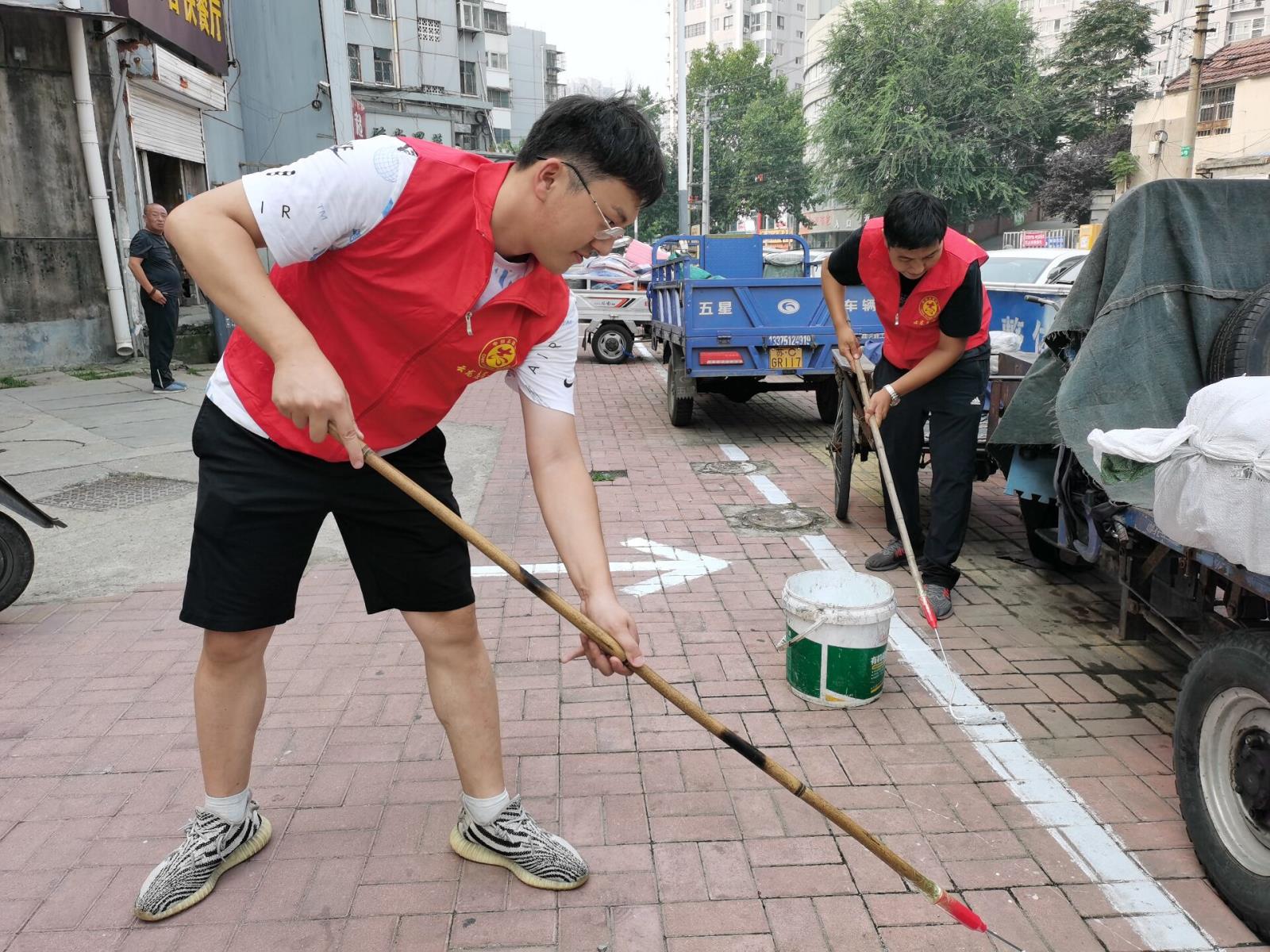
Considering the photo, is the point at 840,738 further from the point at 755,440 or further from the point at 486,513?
the point at 755,440

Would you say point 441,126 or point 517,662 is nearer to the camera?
point 517,662

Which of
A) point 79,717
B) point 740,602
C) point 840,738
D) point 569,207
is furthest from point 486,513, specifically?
point 569,207

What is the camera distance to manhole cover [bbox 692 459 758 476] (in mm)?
7328

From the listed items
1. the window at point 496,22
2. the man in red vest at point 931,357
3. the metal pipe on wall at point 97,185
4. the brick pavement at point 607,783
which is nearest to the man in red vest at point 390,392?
Result: the brick pavement at point 607,783

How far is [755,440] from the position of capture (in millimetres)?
8633

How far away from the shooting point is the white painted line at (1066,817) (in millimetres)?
2337

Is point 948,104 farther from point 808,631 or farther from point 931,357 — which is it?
point 808,631

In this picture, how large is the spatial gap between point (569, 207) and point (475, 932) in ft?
5.77

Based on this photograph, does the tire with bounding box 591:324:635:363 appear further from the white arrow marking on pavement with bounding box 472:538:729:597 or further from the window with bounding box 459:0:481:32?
the window with bounding box 459:0:481:32

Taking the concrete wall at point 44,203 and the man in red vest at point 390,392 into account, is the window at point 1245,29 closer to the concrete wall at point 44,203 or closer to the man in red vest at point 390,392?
the concrete wall at point 44,203

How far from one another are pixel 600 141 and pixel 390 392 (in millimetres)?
734

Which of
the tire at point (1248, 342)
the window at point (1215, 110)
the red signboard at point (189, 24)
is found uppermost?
the window at point (1215, 110)

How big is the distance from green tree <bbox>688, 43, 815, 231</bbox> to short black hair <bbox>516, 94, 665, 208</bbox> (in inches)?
2154

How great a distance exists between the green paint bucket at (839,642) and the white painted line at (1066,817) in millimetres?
356
